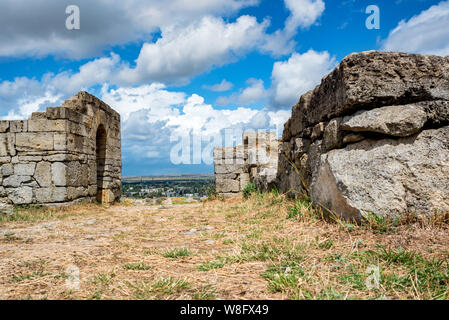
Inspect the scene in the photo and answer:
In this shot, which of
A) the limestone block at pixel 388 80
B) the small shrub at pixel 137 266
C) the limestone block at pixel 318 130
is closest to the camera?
the small shrub at pixel 137 266

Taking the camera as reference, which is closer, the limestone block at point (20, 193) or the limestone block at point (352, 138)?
the limestone block at point (352, 138)

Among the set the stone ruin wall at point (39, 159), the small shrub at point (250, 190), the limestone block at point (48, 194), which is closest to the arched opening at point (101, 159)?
the stone ruin wall at point (39, 159)

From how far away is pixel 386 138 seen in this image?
110 inches

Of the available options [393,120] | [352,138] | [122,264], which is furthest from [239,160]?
[122,264]

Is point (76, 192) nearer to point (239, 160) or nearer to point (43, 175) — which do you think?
point (43, 175)

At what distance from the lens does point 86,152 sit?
7824 millimetres

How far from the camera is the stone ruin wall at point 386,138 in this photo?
8.35 ft

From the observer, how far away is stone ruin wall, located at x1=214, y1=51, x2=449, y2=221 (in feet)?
8.35

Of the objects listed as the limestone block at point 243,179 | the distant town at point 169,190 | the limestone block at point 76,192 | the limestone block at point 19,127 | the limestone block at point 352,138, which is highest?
the limestone block at point 19,127

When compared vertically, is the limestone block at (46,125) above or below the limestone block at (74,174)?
above

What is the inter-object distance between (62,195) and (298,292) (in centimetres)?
653

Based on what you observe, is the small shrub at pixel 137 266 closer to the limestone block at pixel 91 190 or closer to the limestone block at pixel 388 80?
the limestone block at pixel 388 80

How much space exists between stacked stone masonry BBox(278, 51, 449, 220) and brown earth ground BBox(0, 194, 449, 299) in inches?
9.1

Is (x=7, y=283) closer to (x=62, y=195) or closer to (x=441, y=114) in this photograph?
(x=441, y=114)
